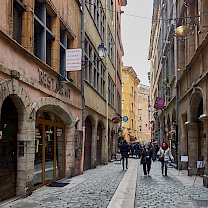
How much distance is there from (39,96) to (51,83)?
124 centimetres

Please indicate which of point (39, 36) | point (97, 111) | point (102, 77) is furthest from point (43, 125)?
point (102, 77)

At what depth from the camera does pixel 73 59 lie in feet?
44.3

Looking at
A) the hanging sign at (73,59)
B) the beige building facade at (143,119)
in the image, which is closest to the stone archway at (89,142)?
the hanging sign at (73,59)

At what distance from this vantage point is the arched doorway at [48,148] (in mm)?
11648

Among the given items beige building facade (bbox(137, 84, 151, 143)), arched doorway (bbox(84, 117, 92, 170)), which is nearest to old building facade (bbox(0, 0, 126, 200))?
arched doorway (bbox(84, 117, 92, 170))

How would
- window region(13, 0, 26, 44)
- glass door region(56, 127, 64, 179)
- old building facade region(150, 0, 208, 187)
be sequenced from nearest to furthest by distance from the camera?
window region(13, 0, 26, 44) < old building facade region(150, 0, 208, 187) < glass door region(56, 127, 64, 179)

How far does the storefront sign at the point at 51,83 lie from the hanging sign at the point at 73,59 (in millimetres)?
764

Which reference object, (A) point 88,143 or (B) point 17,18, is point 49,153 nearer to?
(B) point 17,18

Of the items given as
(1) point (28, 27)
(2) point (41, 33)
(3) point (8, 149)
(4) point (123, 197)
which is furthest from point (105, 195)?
(2) point (41, 33)

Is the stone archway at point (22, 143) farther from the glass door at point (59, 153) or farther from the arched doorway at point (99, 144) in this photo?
the arched doorway at point (99, 144)

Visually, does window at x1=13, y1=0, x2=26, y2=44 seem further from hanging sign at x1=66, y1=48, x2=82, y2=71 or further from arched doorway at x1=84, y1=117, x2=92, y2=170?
arched doorway at x1=84, y1=117, x2=92, y2=170

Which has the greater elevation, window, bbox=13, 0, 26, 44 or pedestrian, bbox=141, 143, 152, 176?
window, bbox=13, 0, 26, 44

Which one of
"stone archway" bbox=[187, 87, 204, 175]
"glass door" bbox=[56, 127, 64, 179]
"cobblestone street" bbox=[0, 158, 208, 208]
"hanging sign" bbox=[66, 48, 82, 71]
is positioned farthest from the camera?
"stone archway" bbox=[187, 87, 204, 175]

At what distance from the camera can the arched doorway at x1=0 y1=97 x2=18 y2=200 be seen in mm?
8931
